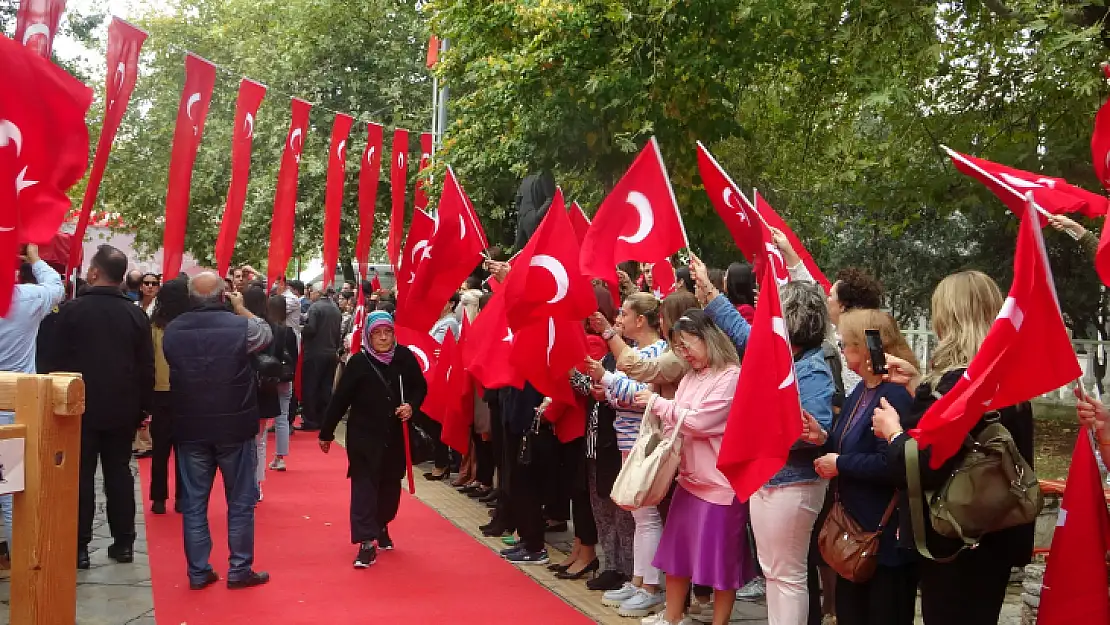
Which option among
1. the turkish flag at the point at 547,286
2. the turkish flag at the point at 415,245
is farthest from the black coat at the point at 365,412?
the turkish flag at the point at 547,286

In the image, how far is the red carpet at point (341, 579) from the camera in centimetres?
730

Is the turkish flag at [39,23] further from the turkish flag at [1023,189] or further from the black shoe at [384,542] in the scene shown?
the turkish flag at [1023,189]

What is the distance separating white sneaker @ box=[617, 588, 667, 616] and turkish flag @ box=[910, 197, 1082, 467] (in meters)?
3.45

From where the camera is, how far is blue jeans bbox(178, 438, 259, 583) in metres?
7.81

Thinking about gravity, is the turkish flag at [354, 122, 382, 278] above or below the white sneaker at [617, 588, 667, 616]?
above

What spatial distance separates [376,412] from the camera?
29.3 ft

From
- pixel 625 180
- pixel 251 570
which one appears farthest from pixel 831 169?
pixel 251 570

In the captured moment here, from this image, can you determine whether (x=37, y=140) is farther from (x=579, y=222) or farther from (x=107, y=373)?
(x=579, y=222)

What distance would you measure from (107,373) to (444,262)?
2.62 m

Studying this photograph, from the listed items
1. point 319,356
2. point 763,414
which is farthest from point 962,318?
point 319,356

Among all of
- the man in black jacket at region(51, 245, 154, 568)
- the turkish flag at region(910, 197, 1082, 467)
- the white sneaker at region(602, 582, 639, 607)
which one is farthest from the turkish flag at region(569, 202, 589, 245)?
the turkish flag at region(910, 197, 1082, 467)

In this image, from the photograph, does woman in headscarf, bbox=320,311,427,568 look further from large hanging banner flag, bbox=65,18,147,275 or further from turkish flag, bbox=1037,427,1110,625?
turkish flag, bbox=1037,427,1110,625

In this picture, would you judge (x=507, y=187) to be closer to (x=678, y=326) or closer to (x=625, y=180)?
(x=625, y=180)

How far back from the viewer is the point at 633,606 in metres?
7.29
